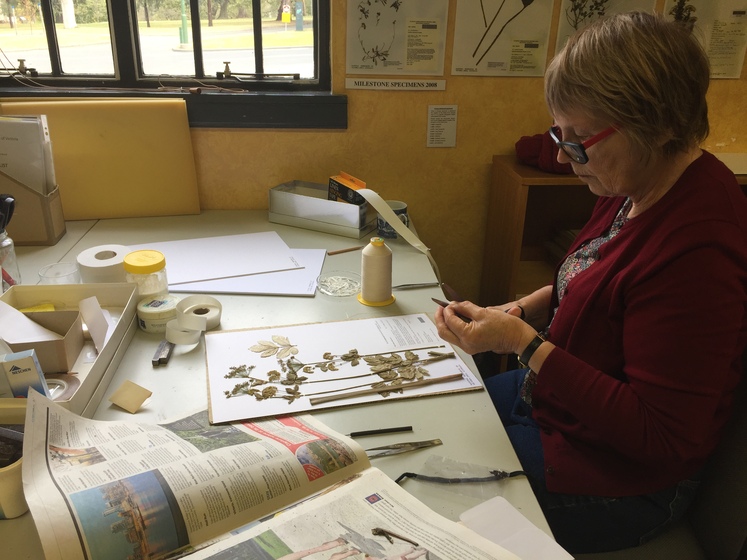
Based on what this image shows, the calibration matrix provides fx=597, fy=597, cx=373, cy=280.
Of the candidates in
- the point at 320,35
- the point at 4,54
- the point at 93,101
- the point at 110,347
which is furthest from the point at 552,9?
the point at 4,54

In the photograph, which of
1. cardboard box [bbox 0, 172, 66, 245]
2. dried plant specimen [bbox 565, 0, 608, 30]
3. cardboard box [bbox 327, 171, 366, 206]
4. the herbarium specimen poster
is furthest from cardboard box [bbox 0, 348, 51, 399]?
dried plant specimen [bbox 565, 0, 608, 30]

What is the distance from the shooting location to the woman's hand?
103 centimetres

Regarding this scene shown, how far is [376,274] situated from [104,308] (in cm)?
58

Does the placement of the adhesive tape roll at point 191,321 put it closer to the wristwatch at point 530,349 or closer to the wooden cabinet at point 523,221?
the wristwatch at point 530,349

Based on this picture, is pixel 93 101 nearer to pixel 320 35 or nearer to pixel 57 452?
pixel 320 35

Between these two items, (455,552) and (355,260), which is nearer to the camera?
(455,552)

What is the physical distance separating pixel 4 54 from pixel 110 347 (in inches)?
54.9

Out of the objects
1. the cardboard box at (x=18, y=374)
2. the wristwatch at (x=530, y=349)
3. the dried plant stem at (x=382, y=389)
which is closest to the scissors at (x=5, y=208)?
the cardboard box at (x=18, y=374)

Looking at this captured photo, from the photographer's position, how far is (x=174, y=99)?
1862 mm

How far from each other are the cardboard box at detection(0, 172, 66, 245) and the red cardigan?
1.39 meters

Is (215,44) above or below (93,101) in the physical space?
above

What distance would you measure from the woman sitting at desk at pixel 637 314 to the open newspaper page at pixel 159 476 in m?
0.39

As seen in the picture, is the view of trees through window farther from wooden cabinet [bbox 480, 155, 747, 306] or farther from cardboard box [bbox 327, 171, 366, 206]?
wooden cabinet [bbox 480, 155, 747, 306]

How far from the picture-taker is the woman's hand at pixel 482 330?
3.38 feet
